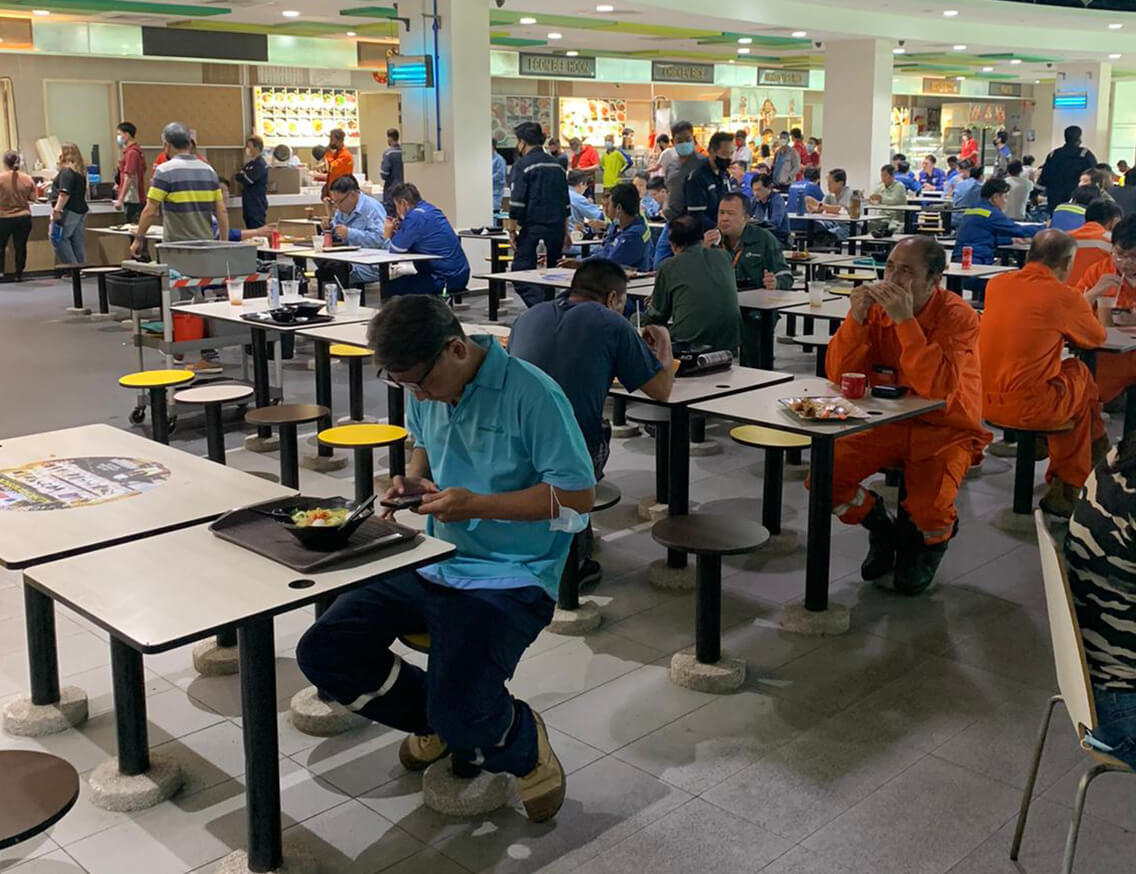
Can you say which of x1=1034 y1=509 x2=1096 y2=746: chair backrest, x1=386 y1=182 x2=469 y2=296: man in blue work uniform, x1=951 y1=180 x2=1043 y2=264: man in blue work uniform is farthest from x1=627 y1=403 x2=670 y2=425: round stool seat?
x1=951 y1=180 x2=1043 y2=264: man in blue work uniform

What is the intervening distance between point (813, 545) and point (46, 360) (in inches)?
254

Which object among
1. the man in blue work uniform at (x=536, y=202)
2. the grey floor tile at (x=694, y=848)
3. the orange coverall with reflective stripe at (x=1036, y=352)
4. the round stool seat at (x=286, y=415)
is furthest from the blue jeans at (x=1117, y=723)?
the man in blue work uniform at (x=536, y=202)

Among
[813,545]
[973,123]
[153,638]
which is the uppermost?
[973,123]

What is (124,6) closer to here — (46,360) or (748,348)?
(46,360)

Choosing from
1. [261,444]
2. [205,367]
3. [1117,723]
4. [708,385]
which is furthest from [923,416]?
[205,367]

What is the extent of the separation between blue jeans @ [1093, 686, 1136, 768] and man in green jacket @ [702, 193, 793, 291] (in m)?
4.57

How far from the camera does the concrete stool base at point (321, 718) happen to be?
3.19 meters

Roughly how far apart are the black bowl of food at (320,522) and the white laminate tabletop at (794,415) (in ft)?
4.86

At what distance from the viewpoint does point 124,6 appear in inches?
507

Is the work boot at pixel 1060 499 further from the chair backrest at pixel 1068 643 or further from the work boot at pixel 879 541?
the chair backrest at pixel 1068 643

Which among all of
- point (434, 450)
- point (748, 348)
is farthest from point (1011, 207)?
point (434, 450)

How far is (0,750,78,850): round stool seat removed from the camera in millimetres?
1926

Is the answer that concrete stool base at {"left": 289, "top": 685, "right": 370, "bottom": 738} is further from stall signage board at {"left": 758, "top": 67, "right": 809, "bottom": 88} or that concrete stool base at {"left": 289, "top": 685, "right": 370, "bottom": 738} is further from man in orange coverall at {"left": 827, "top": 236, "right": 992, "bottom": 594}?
stall signage board at {"left": 758, "top": 67, "right": 809, "bottom": 88}

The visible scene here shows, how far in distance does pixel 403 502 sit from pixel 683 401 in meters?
1.60
